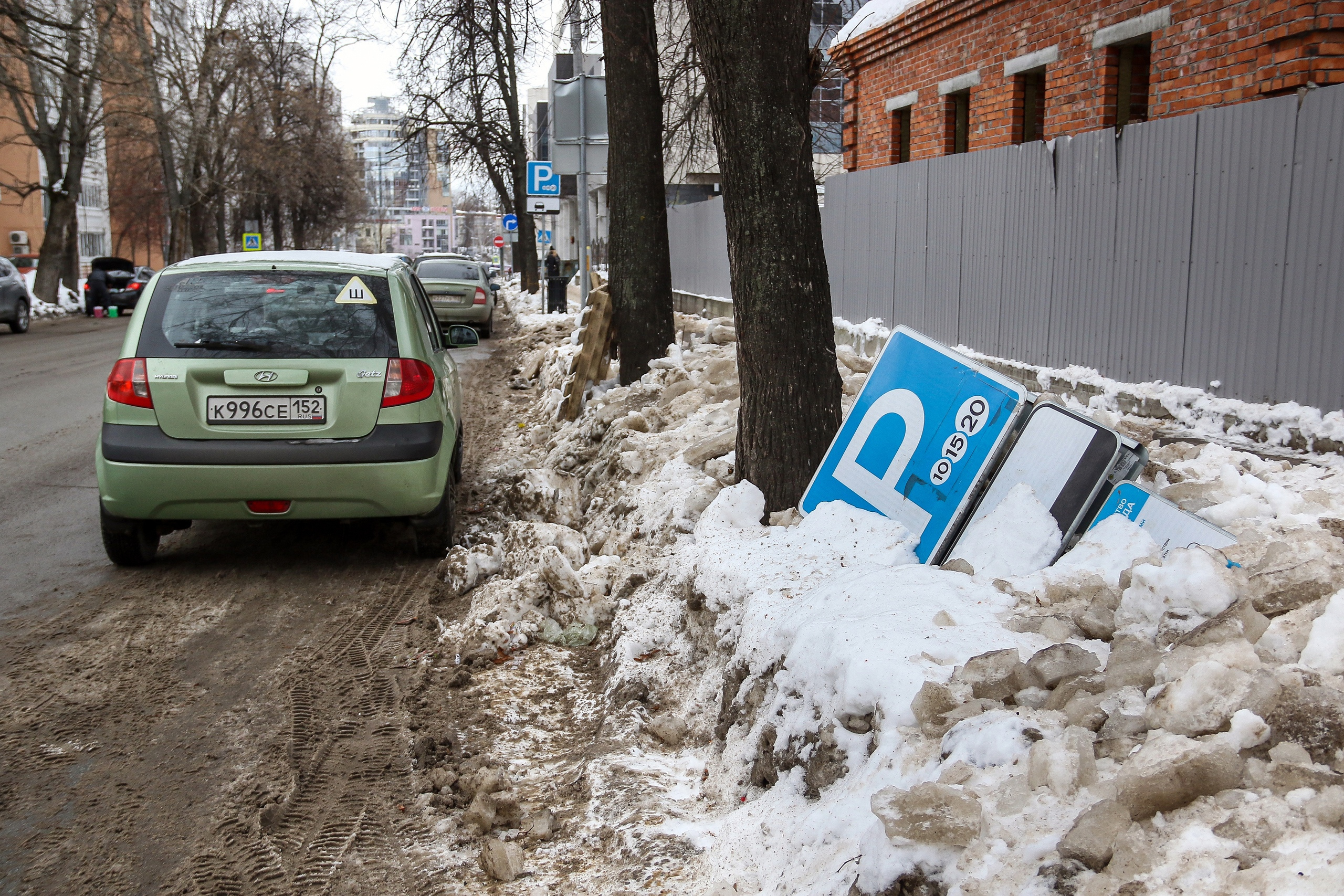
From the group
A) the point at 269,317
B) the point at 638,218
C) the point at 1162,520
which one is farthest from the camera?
the point at 638,218

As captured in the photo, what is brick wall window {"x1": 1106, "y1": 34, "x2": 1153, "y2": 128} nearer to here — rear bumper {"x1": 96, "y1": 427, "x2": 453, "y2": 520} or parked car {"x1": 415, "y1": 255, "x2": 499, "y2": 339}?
rear bumper {"x1": 96, "y1": 427, "x2": 453, "y2": 520}

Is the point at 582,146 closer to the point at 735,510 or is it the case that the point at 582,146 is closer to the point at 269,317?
the point at 269,317

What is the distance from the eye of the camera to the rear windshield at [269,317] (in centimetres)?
593

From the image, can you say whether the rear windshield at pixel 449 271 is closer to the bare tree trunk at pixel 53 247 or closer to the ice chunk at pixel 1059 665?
the bare tree trunk at pixel 53 247

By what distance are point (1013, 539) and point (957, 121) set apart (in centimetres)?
1091

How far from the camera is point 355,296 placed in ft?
20.4

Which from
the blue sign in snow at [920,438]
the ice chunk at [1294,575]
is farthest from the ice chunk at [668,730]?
the ice chunk at [1294,575]

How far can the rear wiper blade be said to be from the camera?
5.91 m

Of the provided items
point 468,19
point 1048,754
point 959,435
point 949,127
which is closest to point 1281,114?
point 959,435

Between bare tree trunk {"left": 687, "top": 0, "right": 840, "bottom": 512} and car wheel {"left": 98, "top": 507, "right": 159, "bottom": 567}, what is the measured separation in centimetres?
344

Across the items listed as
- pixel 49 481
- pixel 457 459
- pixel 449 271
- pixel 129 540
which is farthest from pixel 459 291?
pixel 129 540

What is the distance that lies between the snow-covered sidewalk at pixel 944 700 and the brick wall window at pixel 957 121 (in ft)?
29.9

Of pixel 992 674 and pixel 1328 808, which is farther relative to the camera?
pixel 992 674

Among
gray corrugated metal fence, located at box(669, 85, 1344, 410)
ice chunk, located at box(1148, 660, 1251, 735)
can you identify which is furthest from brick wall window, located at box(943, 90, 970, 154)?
ice chunk, located at box(1148, 660, 1251, 735)
